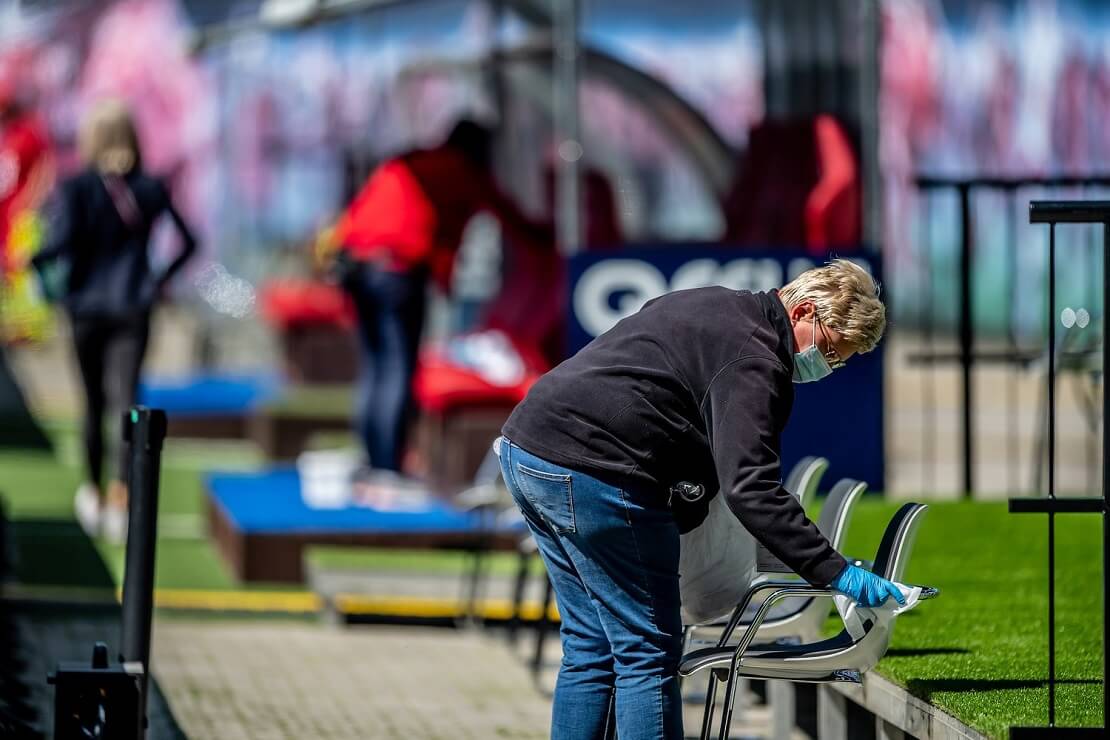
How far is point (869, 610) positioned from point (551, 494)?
76 cm

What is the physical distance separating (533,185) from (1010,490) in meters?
3.43

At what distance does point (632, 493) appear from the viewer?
427 centimetres

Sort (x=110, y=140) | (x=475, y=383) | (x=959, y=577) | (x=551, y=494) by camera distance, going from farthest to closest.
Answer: (x=475, y=383)
(x=110, y=140)
(x=959, y=577)
(x=551, y=494)

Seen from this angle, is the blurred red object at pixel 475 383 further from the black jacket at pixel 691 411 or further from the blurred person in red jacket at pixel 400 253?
the black jacket at pixel 691 411

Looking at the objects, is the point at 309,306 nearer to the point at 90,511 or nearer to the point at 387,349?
the point at 90,511

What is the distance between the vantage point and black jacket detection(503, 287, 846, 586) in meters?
4.11

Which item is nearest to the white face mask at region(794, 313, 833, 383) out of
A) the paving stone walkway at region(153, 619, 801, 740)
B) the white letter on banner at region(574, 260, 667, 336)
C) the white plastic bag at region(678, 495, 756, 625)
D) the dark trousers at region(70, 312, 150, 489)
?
the white plastic bag at region(678, 495, 756, 625)

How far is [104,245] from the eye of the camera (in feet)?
32.0

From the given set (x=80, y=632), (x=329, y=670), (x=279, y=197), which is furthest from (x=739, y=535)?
(x=279, y=197)

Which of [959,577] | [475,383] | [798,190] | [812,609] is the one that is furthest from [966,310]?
[812,609]

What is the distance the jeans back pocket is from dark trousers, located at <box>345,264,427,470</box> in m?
5.49

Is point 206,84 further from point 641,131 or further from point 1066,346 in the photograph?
point 1066,346

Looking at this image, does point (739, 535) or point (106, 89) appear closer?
point (739, 535)

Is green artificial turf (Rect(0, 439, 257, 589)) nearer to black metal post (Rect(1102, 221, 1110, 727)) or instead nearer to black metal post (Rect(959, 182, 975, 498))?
black metal post (Rect(959, 182, 975, 498))
